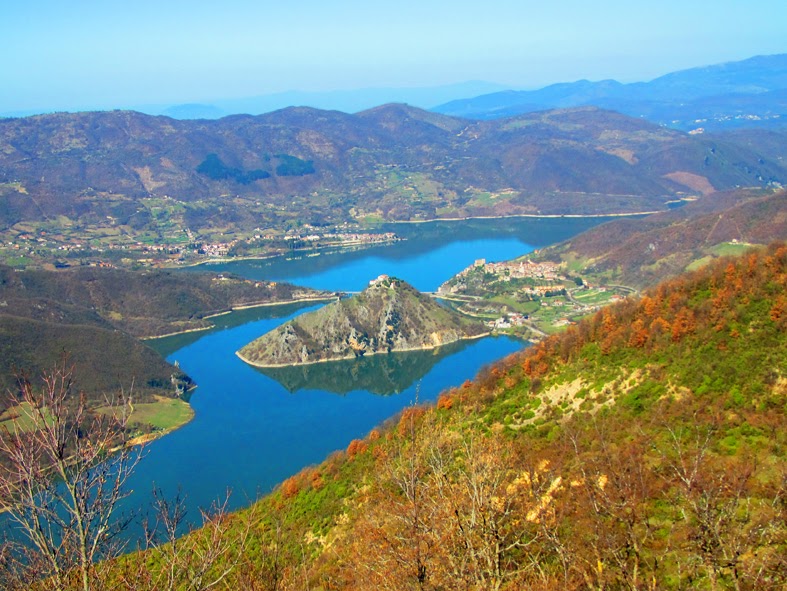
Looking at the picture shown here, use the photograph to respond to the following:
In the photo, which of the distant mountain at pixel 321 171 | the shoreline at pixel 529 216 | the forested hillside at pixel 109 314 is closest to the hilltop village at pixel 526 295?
the forested hillside at pixel 109 314

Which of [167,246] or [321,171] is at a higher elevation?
[321,171]

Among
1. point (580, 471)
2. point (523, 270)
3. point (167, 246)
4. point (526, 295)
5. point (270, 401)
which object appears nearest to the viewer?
point (580, 471)

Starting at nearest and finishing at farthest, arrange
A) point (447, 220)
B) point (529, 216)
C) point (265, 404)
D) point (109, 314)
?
point (265, 404), point (109, 314), point (447, 220), point (529, 216)

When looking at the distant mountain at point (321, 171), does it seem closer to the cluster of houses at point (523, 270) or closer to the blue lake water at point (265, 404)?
the cluster of houses at point (523, 270)

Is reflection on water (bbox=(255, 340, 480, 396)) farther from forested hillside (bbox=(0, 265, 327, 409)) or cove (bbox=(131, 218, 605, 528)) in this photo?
forested hillside (bbox=(0, 265, 327, 409))

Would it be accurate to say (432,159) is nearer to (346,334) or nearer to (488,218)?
(488,218)

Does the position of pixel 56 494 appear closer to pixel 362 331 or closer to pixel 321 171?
pixel 362 331

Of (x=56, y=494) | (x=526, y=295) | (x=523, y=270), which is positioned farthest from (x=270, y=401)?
(x=56, y=494)
